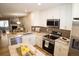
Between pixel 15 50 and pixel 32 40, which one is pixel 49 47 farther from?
pixel 15 50

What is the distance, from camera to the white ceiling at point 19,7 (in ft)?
5.05

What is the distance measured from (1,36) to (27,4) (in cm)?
66

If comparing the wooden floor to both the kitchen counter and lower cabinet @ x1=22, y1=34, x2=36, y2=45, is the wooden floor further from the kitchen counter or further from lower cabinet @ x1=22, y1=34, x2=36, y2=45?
lower cabinet @ x1=22, y1=34, x2=36, y2=45

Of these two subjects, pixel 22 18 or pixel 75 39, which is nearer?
pixel 75 39

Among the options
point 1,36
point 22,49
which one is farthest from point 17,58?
point 1,36

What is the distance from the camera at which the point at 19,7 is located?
1569 mm

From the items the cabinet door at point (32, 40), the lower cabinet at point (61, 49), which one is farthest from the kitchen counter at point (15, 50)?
the lower cabinet at point (61, 49)

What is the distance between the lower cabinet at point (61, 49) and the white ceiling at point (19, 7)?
0.63m

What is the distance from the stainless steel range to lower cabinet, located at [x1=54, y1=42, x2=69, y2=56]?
0.22ft

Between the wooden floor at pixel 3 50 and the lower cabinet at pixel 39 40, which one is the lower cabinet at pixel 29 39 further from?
the wooden floor at pixel 3 50

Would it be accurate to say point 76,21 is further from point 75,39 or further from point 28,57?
point 28,57

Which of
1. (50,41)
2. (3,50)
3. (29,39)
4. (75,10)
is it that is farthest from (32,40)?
(75,10)

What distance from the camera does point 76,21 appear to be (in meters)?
1.50

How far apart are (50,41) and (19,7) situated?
2.48 feet
